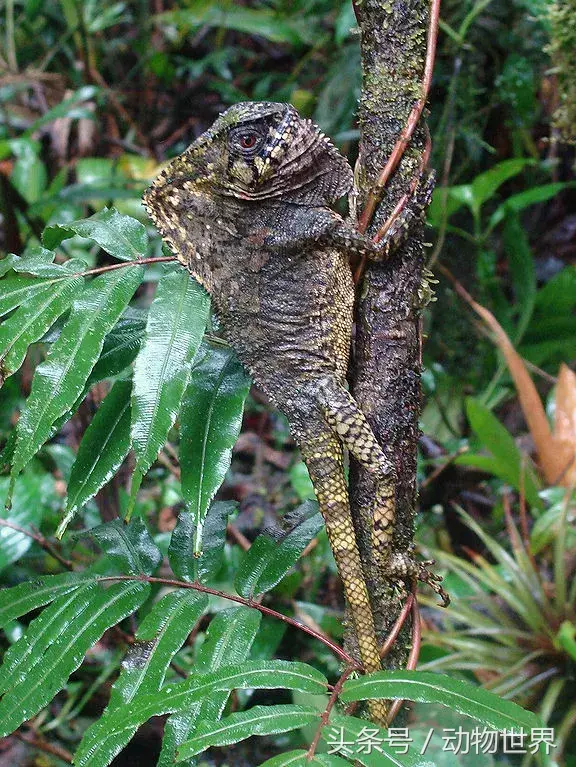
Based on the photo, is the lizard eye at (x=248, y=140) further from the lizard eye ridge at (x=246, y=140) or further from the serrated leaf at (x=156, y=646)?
the serrated leaf at (x=156, y=646)

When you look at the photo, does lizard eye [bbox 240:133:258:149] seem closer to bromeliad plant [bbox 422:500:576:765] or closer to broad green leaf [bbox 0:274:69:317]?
broad green leaf [bbox 0:274:69:317]

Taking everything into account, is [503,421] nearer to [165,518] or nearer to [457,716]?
[165,518]

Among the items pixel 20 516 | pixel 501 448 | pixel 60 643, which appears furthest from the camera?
pixel 501 448

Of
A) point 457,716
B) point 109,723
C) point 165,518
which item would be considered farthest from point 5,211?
point 457,716

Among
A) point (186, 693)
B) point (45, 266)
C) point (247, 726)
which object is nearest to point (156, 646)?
point (186, 693)

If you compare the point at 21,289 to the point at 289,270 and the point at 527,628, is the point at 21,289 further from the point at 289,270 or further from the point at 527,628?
the point at 527,628

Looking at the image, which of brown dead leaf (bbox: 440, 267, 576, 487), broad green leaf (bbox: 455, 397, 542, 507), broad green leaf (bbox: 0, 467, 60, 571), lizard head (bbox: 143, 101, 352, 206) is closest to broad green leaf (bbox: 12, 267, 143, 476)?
lizard head (bbox: 143, 101, 352, 206)
